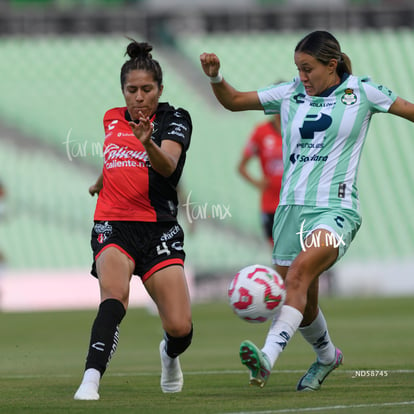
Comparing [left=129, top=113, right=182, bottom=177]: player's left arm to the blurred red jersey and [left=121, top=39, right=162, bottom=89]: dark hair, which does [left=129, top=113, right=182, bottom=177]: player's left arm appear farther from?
the blurred red jersey

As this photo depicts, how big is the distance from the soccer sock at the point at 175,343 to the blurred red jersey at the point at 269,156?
275 inches

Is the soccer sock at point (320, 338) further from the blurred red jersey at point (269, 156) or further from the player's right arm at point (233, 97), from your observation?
the blurred red jersey at point (269, 156)

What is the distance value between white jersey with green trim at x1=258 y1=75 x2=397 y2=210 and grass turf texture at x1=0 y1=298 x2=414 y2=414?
1203mm

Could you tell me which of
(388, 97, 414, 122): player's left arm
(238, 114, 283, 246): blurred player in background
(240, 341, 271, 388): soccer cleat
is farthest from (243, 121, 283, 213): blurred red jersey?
(240, 341, 271, 388): soccer cleat

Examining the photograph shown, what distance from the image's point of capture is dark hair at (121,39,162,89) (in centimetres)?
651

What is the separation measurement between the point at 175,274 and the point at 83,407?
1.23 m

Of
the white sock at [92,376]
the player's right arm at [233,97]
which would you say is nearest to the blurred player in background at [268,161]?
the player's right arm at [233,97]

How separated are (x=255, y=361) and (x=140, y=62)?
2.10 meters

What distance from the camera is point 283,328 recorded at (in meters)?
5.95

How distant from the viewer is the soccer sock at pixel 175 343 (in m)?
6.58

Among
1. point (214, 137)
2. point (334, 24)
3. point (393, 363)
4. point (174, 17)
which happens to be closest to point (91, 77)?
point (214, 137)

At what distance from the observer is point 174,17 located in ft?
106

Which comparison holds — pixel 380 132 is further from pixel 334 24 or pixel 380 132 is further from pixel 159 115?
pixel 159 115

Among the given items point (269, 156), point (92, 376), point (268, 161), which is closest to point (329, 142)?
point (92, 376)
